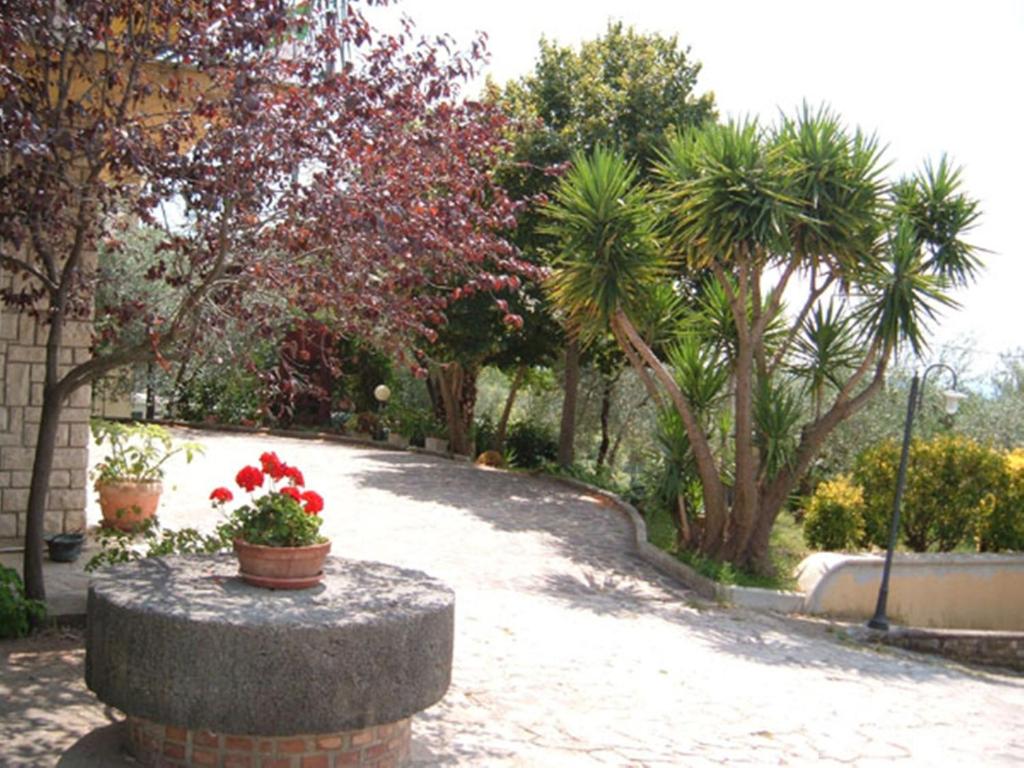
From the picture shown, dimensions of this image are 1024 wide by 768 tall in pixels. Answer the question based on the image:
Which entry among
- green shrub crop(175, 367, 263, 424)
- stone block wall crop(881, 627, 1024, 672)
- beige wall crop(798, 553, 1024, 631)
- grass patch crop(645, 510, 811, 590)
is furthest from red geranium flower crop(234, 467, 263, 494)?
green shrub crop(175, 367, 263, 424)

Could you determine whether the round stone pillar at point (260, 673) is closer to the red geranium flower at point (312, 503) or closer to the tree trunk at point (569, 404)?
the red geranium flower at point (312, 503)

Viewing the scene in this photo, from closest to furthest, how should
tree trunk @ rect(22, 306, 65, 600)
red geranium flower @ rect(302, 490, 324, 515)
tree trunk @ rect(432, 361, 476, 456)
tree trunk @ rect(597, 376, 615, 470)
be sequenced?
red geranium flower @ rect(302, 490, 324, 515)
tree trunk @ rect(22, 306, 65, 600)
tree trunk @ rect(597, 376, 615, 470)
tree trunk @ rect(432, 361, 476, 456)

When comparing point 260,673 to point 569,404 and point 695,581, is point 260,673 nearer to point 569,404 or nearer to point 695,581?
point 695,581

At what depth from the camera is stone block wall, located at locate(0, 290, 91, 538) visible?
902 cm

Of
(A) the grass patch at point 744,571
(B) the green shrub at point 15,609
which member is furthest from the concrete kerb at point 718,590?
(B) the green shrub at point 15,609

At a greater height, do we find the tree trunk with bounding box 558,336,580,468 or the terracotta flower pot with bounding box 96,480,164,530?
the tree trunk with bounding box 558,336,580,468

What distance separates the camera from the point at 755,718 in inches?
266

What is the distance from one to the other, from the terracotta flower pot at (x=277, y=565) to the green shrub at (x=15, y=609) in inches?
89.3

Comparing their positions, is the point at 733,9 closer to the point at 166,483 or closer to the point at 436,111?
the point at 436,111

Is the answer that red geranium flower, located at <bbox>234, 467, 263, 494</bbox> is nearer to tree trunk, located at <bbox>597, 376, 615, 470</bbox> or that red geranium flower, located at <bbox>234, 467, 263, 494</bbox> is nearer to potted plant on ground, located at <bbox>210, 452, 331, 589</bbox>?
potted plant on ground, located at <bbox>210, 452, 331, 589</bbox>

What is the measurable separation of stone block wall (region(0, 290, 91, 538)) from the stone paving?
6.54 ft

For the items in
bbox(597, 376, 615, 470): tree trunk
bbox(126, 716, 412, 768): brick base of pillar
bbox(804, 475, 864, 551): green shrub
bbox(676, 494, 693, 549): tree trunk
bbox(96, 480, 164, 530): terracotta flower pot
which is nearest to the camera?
bbox(126, 716, 412, 768): brick base of pillar

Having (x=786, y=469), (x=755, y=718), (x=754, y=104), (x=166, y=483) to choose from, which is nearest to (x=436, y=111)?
(x=755, y=718)

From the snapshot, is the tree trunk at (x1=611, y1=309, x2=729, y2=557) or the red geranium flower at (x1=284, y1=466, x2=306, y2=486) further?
the tree trunk at (x1=611, y1=309, x2=729, y2=557)
